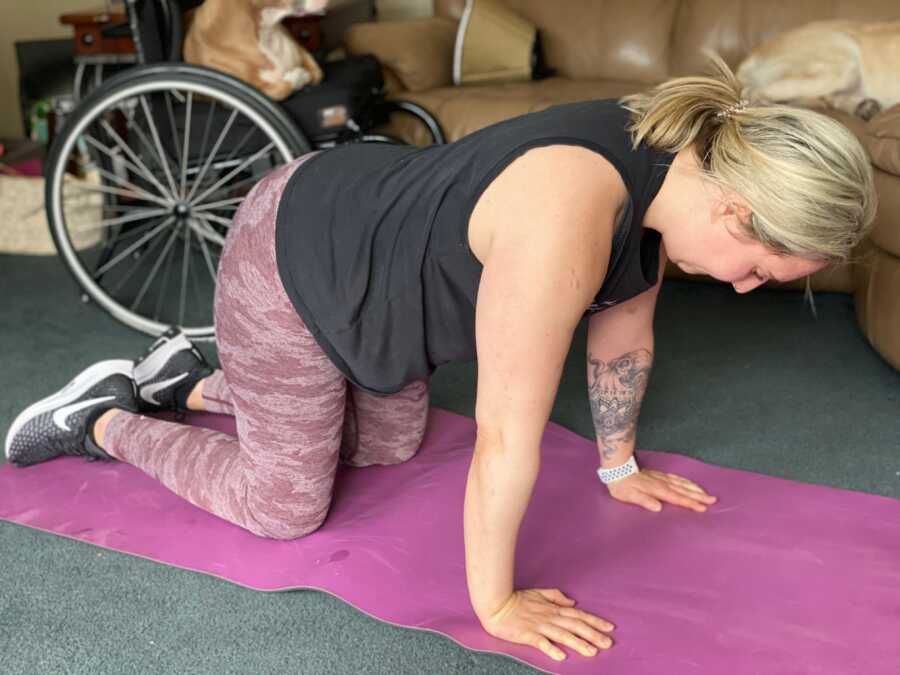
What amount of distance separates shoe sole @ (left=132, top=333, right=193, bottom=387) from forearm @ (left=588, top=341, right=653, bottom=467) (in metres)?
0.84

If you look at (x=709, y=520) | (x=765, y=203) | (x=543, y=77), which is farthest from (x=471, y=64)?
(x=765, y=203)

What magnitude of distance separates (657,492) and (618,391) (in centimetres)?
20

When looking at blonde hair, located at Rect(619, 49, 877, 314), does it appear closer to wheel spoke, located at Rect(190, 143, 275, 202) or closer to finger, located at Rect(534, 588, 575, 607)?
finger, located at Rect(534, 588, 575, 607)

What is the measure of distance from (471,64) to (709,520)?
6.38 feet

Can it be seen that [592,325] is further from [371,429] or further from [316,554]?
[316,554]

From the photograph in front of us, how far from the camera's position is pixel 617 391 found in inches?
57.4

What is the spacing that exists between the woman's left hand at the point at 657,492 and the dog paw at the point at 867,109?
1.65m

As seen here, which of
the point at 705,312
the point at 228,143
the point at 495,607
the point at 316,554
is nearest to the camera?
the point at 495,607

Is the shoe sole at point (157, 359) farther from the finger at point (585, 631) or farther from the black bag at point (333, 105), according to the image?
the finger at point (585, 631)

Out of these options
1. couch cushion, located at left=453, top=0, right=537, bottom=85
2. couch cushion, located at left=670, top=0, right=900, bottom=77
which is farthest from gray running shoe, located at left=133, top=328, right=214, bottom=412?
couch cushion, located at left=670, top=0, right=900, bottom=77

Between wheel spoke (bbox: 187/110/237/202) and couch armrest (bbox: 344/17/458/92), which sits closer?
wheel spoke (bbox: 187/110/237/202)

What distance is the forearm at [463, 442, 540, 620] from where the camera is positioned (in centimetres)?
104

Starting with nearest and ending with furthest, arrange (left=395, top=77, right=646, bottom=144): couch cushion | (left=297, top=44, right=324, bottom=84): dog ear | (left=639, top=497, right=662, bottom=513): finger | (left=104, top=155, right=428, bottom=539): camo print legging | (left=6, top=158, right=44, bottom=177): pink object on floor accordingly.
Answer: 1. (left=104, top=155, right=428, bottom=539): camo print legging
2. (left=639, top=497, right=662, bottom=513): finger
3. (left=297, top=44, right=324, bottom=84): dog ear
4. (left=395, top=77, right=646, bottom=144): couch cushion
5. (left=6, top=158, right=44, bottom=177): pink object on floor

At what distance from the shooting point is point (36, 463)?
1.65 m
